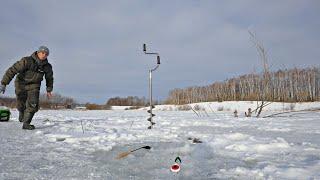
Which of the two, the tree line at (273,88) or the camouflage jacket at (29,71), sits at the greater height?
the tree line at (273,88)

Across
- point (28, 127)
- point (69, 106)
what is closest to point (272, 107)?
point (69, 106)

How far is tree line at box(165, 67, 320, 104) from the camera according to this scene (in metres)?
65.4

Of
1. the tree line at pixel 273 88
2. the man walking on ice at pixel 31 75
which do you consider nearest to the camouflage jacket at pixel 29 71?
the man walking on ice at pixel 31 75

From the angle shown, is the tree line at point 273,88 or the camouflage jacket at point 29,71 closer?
the camouflage jacket at point 29,71

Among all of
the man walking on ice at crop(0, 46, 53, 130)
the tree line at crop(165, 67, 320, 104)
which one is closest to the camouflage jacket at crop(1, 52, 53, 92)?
the man walking on ice at crop(0, 46, 53, 130)

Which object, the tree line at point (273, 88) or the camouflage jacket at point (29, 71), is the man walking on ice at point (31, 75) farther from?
the tree line at point (273, 88)

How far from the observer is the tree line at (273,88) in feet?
214

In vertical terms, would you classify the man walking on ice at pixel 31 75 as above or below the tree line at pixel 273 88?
below

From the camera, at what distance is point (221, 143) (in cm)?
477

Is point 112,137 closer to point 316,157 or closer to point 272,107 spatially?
point 316,157

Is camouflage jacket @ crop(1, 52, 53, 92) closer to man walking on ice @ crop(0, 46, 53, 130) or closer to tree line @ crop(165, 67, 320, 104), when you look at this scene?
man walking on ice @ crop(0, 46, 53, 130)

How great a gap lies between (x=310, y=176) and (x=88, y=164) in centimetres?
195

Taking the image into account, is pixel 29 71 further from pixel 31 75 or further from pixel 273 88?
pixel 273 88

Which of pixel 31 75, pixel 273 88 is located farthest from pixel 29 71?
pixel 273 88
